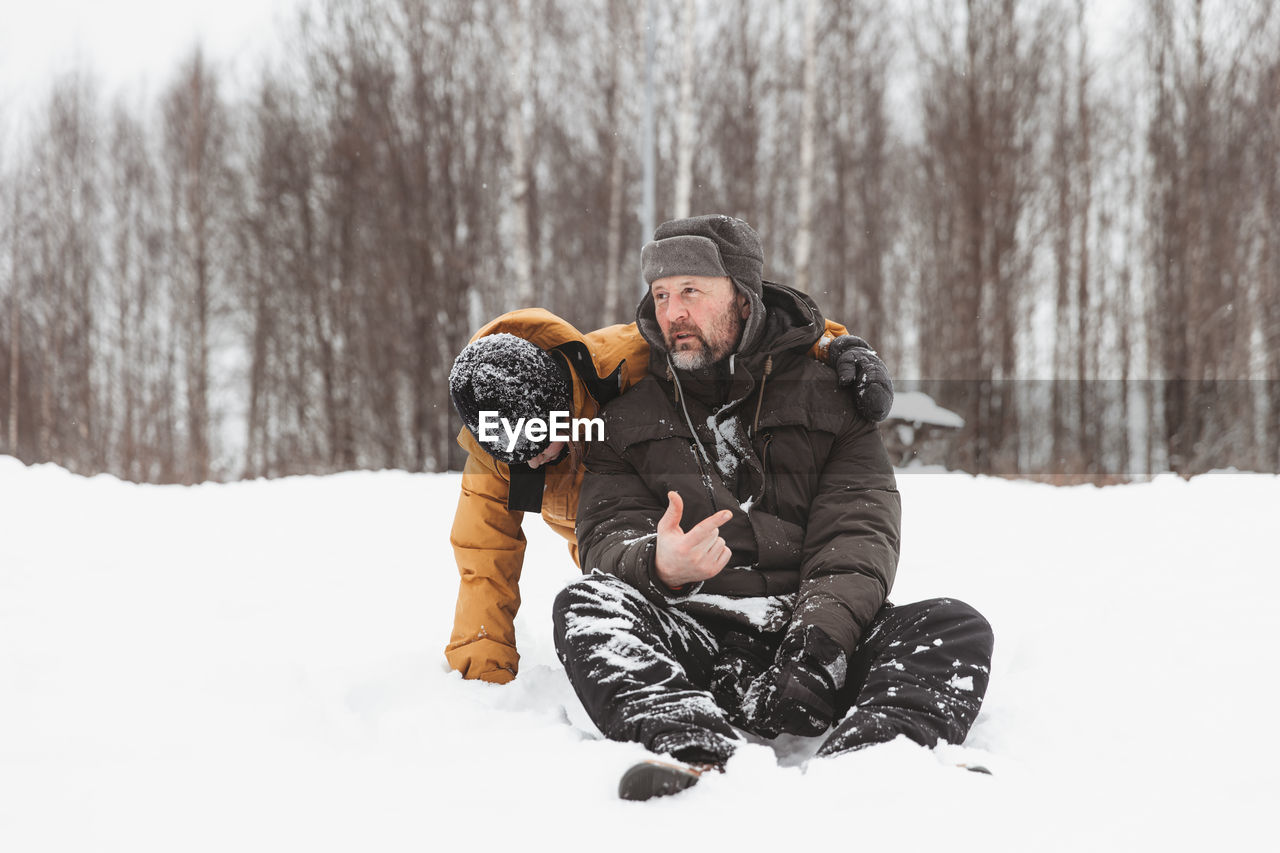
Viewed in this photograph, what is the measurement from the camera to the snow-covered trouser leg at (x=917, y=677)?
1.69m

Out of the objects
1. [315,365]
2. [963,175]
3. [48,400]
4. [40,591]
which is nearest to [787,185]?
[963,175]

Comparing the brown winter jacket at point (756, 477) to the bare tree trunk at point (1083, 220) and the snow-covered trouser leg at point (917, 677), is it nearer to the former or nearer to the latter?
the snow-covered trouser leg at point (917, 677)

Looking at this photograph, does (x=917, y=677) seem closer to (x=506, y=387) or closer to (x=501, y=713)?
(x=501, y=713)

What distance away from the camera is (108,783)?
5.19 feet

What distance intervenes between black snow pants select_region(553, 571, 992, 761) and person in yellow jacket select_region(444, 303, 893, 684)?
1.26 ft

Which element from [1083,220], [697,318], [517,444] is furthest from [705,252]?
[1083,220]

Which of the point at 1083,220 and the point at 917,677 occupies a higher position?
the point at 1083,220

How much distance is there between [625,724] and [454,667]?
789mm

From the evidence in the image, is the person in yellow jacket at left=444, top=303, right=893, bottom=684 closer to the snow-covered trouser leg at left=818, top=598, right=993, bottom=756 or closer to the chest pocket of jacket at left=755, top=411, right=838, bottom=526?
the chest pocket of jacket at left=755, top=411, right=838, bottom=526

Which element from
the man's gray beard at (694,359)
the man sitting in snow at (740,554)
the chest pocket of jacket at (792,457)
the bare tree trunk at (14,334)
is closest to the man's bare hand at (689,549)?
the man sitting in snow at (740,554)

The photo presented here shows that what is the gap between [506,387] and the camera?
85.4 inches

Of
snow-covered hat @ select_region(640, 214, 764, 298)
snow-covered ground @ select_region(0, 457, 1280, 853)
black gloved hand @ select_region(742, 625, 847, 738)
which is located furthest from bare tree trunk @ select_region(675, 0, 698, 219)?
black gloved hand @ select_region(742, 625, 847, 738)

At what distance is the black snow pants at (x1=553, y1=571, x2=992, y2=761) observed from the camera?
1.68 meters

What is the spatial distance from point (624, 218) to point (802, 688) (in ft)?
46.4
